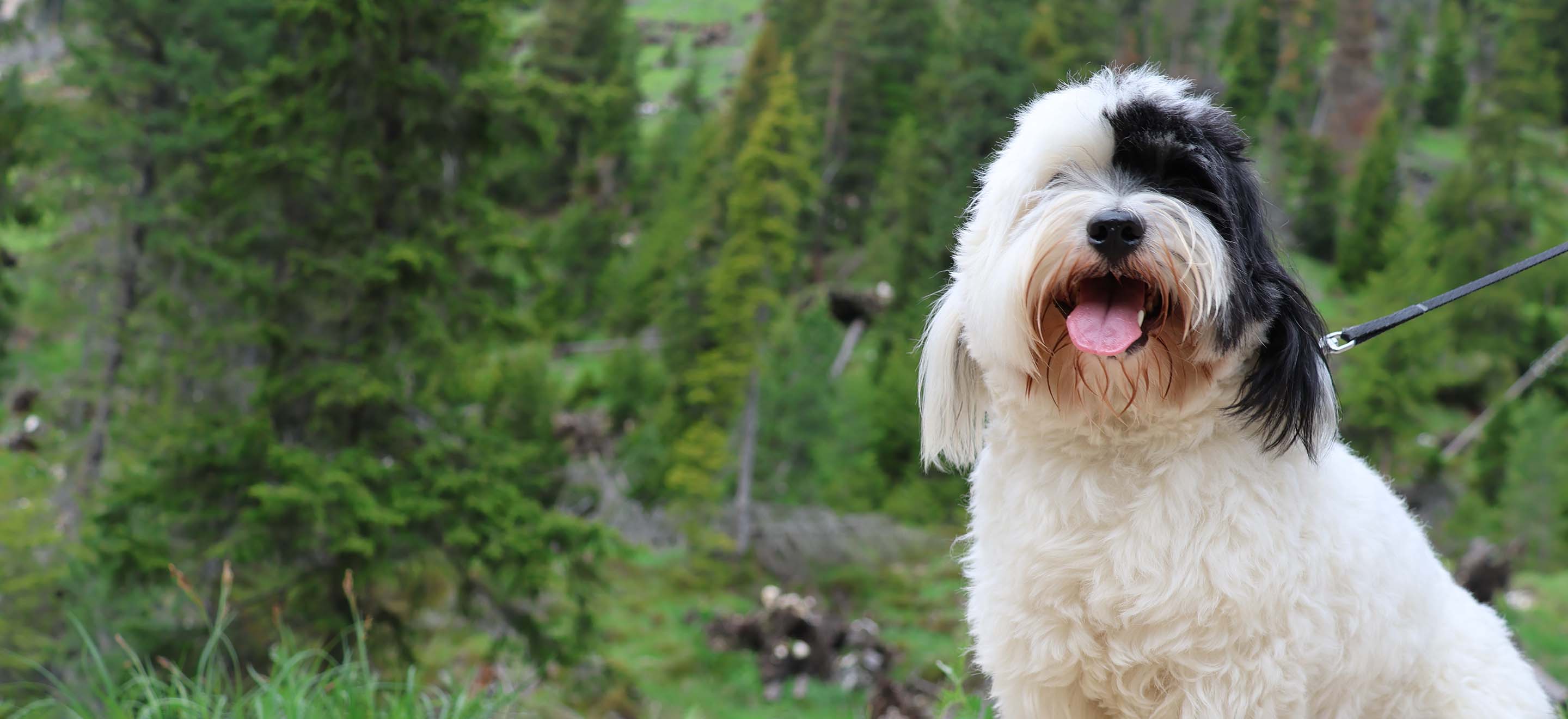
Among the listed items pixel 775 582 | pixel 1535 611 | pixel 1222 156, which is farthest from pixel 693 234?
pixel 1222 156

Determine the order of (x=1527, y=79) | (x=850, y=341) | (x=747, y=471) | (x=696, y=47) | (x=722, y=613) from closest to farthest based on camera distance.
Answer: (x=722, y=613), (x=747, y=471), (x=1527, y=79), (x=850, y=341), (x=696, y=47)

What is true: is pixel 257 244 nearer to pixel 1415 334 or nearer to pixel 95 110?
pixel 95 110

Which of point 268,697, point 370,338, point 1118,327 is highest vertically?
point 1118,327

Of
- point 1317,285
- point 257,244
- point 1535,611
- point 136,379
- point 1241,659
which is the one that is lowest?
point 1317,285

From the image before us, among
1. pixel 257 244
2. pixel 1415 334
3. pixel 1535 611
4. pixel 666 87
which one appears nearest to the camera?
pixel 257 244

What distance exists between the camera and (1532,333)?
3120 cm

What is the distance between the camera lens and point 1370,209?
114 ft

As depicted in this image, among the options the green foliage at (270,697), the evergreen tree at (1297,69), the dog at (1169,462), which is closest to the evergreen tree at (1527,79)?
the evergreen tree at (1297,69)

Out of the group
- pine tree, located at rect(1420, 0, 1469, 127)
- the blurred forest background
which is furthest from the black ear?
pine tree, located at rect(1420, 0, 1469, 127)

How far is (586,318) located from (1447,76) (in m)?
34.2

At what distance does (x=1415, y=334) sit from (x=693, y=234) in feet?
55.1

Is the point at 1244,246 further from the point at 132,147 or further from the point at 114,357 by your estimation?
the point at 114,357

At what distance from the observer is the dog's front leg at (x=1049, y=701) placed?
2541mm

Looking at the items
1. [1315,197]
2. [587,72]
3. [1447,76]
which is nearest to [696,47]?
[587,72]
